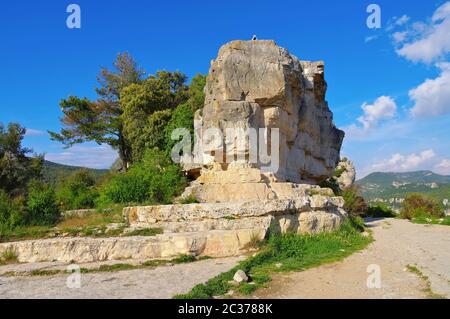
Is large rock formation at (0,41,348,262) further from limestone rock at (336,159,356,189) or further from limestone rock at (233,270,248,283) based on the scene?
limestone rock at (336,159,356,189)

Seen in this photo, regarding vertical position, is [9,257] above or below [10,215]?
below

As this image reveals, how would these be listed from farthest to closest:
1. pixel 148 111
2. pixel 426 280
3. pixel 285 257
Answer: pixel 148 111 < pixel 285 257 < pixel 426 280

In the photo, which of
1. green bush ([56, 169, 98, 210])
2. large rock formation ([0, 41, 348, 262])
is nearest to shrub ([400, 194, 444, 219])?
large rock formation ([0, 41, 348, 262])

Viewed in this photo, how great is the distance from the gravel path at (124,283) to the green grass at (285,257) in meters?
0.46

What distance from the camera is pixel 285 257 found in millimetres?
9883

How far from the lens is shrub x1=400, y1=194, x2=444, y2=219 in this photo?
3345 cm

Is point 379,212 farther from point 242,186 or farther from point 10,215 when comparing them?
point 10,215

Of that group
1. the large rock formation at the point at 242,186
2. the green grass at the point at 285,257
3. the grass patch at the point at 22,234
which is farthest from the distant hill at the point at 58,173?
the green grass at the point at 285,257

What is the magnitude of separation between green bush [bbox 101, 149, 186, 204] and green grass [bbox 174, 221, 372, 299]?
219 inches

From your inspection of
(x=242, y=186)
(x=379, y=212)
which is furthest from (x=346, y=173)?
(x=242, y=186)

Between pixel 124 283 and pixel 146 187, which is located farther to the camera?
pixel 146 187

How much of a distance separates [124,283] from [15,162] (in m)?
25.5
